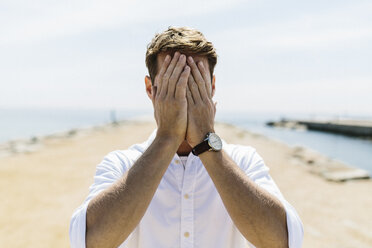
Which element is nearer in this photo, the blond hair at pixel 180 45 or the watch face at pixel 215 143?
the watch face at pixel 215 143

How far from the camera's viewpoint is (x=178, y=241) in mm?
1695

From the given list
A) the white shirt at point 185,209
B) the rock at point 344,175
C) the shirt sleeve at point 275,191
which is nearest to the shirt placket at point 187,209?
the white shirt at point 185,209

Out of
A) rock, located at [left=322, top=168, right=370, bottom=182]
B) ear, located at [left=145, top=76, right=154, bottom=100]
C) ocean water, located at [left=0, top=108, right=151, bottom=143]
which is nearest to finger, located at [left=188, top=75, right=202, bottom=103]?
ear, located at [left=145, top=76, right=154, bottom=100]

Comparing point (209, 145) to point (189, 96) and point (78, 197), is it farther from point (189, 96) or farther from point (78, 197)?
point (78, 197)

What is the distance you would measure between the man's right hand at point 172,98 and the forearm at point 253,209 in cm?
36

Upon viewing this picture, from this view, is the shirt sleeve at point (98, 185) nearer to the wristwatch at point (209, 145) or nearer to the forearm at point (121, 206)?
the forearm at point (121, 206)

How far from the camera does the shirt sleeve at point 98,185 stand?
53.5 inches

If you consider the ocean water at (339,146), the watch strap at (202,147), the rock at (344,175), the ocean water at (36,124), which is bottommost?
the ocean water at (36,124)

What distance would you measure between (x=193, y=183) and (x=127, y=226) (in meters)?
0.53

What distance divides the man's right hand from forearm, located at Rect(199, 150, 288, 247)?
359mm

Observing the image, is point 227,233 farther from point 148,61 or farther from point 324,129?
point 324,129

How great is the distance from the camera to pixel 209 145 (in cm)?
155

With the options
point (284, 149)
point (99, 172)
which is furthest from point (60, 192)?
point (284, 149)

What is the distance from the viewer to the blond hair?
1769 millimetres
